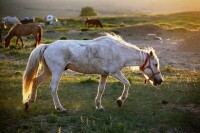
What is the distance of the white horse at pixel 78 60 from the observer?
8609mm


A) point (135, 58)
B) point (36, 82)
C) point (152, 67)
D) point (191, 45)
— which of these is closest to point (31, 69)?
point (36, 82)

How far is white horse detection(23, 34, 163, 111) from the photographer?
8.61 m

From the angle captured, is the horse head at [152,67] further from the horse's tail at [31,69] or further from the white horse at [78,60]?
the horse's tail at [31,69]

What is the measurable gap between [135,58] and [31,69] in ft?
8.96

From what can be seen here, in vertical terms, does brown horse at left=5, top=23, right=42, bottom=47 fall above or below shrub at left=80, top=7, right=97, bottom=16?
above

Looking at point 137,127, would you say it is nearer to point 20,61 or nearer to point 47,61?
point 47,61

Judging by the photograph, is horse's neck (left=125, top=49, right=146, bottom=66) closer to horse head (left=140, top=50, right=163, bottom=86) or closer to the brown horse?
horse head (left=140, top=50, right=163, bottom=86)

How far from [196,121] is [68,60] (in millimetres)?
3407

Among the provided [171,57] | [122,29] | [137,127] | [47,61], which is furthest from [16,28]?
[137,127]

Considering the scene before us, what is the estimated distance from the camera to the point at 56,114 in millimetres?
8539

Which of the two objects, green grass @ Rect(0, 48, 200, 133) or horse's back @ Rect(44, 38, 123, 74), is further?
horse's back @ Rect(44, 38, 123, 74)

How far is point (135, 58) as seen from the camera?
935cm

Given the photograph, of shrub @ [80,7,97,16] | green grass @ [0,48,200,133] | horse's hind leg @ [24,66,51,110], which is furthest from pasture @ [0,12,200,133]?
shrub @ [80,7,97,16]

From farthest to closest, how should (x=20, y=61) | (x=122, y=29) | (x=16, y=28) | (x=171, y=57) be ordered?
(x=122, y=29)
(x=16, y=28)
(x=171, y=57)
(x=20, y=61)
